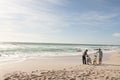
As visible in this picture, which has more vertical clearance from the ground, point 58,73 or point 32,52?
point 32,52

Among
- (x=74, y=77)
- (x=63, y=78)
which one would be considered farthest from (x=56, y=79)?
(x=74, y=77)

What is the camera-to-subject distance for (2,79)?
9.45 metres

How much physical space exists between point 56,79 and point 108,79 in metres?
2.48

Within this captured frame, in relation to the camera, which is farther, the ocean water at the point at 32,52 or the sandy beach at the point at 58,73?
the ocean water at the point at 32,52

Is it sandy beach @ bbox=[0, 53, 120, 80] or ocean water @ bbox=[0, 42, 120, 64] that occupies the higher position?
ocean water @ bbox=[0, 42, 120, 64]

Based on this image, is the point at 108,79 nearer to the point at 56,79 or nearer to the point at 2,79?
the point at 56,79

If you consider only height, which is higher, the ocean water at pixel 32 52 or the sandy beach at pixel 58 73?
the ocean water at pixel 32 52

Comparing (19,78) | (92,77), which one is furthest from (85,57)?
(19,78)

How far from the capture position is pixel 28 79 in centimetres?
925

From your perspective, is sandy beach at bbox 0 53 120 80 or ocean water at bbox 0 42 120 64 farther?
ocean water at bbox 0 42 120 64

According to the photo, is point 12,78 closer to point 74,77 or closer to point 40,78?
point 40,78

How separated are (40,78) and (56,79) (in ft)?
2.59

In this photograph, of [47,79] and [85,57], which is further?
[85,57]

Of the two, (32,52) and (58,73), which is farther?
(32,52)
